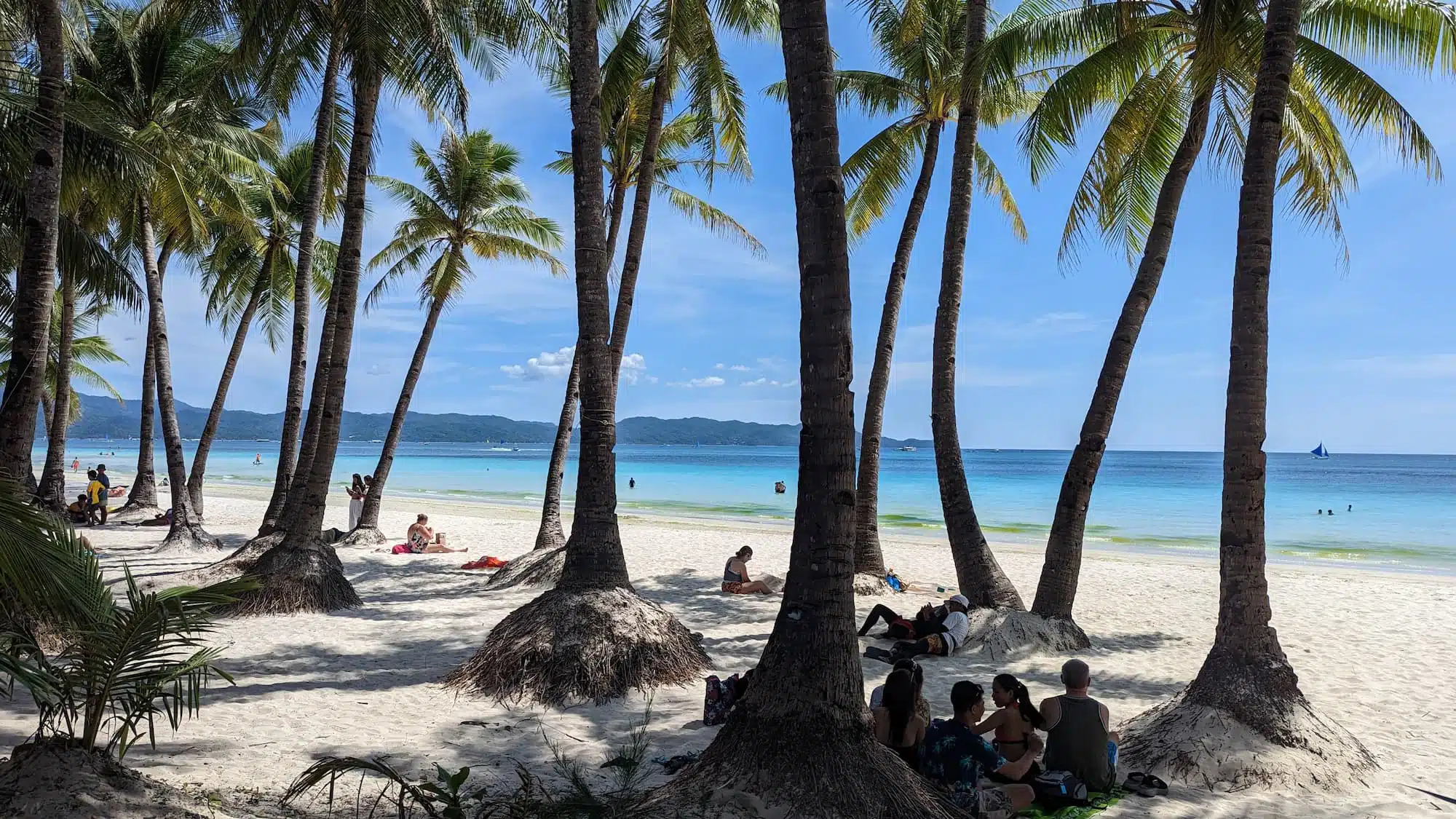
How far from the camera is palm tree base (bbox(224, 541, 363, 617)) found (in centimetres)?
938

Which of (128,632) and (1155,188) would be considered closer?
(128,632)

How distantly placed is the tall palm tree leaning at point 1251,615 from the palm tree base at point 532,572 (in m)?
8.13

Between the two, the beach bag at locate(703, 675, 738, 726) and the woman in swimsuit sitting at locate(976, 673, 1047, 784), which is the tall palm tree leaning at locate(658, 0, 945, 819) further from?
the beach bag at locate(703, 675, 738, 726)

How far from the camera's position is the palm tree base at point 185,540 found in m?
14.6

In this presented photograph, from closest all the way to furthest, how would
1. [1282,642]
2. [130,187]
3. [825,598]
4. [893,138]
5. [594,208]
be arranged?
1. [825,598]
2. [594,208]
3. [1282,642]
4. [130,187]
5. [893,138]

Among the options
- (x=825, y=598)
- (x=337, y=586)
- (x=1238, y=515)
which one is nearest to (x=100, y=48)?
(x=337, y=586)

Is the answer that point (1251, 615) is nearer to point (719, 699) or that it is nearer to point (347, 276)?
point (719, 699)

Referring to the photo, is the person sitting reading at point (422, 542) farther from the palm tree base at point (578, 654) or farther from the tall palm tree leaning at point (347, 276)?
the palm tree base at point (578, 654)

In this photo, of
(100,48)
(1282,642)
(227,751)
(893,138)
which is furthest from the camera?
(100,48)

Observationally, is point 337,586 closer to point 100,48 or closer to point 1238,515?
point 1238,515

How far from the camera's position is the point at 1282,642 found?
380 inches

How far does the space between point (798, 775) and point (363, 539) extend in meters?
15.3

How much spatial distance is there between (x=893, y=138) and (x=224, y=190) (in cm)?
1194

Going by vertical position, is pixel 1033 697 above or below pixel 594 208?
below
